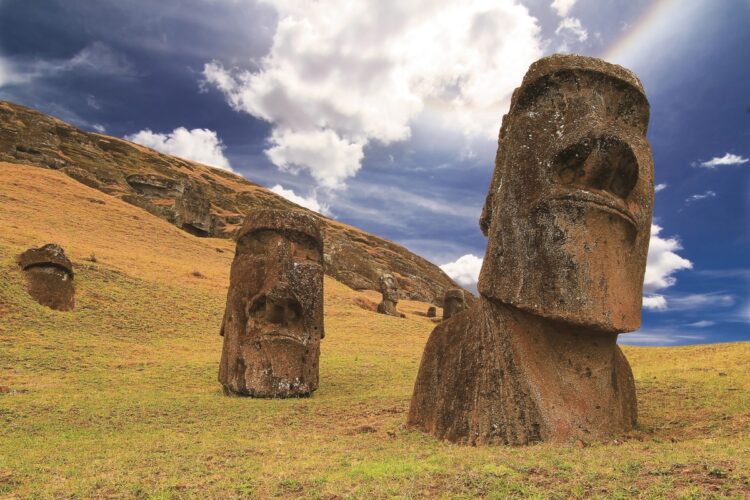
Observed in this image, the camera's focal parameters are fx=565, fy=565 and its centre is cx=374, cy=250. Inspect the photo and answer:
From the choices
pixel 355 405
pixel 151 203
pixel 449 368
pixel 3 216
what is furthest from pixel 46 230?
pixel 449 368

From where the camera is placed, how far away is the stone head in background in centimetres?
2239

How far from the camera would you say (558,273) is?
7.07 metres

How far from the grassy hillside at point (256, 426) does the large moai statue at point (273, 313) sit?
85cm

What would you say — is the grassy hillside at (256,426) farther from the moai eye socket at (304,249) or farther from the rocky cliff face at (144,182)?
the rocky cliff face at (144,182)

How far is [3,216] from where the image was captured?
36781mm

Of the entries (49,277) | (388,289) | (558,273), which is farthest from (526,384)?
(388,289)

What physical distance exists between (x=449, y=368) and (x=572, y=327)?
5.74 feet

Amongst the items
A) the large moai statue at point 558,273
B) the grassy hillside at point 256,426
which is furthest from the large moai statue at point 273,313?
the large moai statue at point 558,273

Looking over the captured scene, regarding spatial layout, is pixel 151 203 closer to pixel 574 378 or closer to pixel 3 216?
pixel 3 216

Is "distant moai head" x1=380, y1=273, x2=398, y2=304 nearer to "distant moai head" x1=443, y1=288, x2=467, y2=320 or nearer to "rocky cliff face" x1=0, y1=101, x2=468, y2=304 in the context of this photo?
"distant moai head" x1=443, y1=288, x2=467, y2=320

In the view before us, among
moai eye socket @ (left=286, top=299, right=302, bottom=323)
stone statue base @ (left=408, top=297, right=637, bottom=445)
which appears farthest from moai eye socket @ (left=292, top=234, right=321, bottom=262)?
stone statue base @ (left=408, top=297, right=637, bottom=445)

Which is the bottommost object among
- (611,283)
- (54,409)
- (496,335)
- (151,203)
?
(54,409)

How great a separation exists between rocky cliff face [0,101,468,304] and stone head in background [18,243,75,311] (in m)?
34.4

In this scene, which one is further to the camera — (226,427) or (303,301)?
(303,301)
